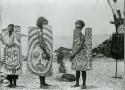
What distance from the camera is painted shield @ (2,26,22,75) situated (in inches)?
132

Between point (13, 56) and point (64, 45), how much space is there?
49 centimetres

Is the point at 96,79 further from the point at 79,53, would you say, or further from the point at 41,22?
the point at 41,22

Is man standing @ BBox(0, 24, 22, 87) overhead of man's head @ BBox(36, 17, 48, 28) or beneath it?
beneath

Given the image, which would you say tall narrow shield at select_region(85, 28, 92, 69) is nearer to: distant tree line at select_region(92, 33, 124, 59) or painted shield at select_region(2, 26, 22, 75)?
distant tree line at select_region(92, 33, 124, 59)

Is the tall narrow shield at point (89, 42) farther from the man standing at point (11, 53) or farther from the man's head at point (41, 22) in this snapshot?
the man standing at point (11, 53)

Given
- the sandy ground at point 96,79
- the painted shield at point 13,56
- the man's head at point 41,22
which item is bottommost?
the sandy ground at point 96,79

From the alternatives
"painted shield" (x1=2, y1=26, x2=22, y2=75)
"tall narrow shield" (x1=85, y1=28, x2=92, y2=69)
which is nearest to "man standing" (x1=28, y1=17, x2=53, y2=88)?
"painted shield" (x1=2, y1=26, x2=22, y2=75)

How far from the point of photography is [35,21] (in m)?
3.31

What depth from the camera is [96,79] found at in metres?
3.32

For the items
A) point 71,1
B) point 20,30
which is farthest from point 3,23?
point 71,1

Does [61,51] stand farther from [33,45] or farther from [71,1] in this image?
[71,1]

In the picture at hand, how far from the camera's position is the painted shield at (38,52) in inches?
129

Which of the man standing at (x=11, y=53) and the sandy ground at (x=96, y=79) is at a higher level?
the man standing at (x=11, y=53)

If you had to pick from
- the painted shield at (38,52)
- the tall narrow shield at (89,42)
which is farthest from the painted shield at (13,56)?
the tall narrow shield at (89,42)
